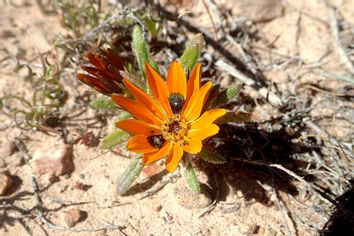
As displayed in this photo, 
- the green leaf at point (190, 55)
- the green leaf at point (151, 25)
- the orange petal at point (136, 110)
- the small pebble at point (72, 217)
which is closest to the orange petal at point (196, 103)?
the orange petal at point (136, 110)

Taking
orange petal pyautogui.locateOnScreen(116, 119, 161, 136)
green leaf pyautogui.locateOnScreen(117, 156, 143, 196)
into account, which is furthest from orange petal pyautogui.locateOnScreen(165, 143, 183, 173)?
green leaf pyautogui.locateOnScreen(117, 156, 143, 196)

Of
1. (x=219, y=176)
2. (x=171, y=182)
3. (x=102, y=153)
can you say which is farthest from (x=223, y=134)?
(x=102, y=153)

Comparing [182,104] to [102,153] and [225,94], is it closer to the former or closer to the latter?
[225,94]

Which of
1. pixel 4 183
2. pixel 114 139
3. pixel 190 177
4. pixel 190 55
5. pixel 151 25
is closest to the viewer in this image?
pixel 190 177

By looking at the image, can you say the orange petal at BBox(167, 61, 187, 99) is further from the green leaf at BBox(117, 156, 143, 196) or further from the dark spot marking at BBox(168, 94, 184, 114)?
the green leaf at BBox(117, 156, 143, 196)

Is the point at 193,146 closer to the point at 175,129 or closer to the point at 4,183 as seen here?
the point at 175,129

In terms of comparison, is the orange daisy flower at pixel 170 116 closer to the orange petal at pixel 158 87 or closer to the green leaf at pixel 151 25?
the orange petal at pixel 158 87

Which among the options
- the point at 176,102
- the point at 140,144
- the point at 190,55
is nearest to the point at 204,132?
the point at 176,102
